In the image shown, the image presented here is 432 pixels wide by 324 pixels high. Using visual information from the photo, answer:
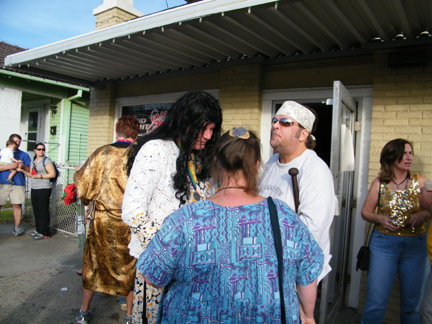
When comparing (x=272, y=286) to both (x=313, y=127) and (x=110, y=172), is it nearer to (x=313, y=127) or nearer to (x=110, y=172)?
(x=313, y=127)

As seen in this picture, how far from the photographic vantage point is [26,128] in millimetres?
12406

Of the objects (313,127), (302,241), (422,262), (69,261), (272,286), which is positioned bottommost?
(69,261)

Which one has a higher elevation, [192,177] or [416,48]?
[416,48]

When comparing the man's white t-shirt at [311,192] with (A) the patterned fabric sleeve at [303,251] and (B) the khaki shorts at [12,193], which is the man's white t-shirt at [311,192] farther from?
(B) the khaki shorts at [12,193]

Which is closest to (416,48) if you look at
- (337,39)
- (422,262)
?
(337,39)

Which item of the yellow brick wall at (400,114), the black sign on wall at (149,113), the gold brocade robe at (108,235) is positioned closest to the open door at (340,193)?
the yellow brick wall at (400,114)

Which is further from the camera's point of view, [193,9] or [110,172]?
[193,9]

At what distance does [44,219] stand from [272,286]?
617 centimetres

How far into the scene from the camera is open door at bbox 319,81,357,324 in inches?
117

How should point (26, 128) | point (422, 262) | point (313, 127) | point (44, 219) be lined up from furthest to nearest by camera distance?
point (26, 128)
point (44, 219)
point (422, 262)
point (313, 127)

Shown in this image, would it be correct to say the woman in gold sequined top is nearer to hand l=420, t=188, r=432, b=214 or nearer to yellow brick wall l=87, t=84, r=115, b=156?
hand l=420, t=188, r=432, b=214

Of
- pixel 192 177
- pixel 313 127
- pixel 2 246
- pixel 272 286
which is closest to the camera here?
pixel 272 286

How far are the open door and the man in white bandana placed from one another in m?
0.68

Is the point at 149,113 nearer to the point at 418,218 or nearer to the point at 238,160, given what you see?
the point at 418,218
